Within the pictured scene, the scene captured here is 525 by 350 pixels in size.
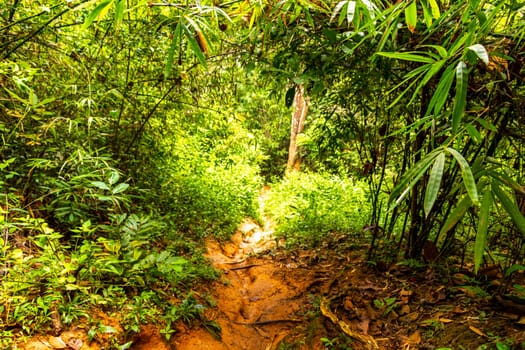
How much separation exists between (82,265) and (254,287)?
1.89 m

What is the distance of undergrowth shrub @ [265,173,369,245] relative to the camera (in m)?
4.43

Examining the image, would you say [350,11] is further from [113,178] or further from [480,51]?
[113,178]

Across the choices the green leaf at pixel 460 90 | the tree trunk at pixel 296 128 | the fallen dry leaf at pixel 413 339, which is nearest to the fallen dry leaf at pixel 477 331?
the fallen dry leaf at pixel 413 339

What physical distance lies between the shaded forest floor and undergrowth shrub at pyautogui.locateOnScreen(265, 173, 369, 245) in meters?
0.82

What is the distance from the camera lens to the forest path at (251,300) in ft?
7.69

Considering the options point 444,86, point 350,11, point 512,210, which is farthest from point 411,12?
point 512,210

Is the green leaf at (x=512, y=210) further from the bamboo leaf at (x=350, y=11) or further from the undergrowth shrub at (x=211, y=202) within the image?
the undergrowth shrub at (x=211, y=202)

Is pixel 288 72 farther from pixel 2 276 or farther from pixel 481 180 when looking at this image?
pixel 2 276

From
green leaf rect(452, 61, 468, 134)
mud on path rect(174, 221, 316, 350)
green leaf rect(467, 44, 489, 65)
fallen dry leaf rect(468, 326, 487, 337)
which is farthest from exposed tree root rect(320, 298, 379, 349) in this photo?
green leaf rect(467, 44, 489, 65)

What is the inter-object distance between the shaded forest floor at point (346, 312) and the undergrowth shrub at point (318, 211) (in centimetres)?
82

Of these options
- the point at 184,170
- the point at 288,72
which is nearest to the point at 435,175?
the point at 288,72

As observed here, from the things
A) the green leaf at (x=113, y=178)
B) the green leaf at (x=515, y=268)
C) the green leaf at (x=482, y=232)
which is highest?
the green leaf at (x=482, y=232)

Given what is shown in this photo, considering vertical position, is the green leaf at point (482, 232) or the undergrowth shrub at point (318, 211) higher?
the green leaf at point (482, 232)

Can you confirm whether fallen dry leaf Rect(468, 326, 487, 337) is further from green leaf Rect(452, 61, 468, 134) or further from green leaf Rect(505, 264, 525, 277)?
green leaf Rect(452, 61, 468, 134)
